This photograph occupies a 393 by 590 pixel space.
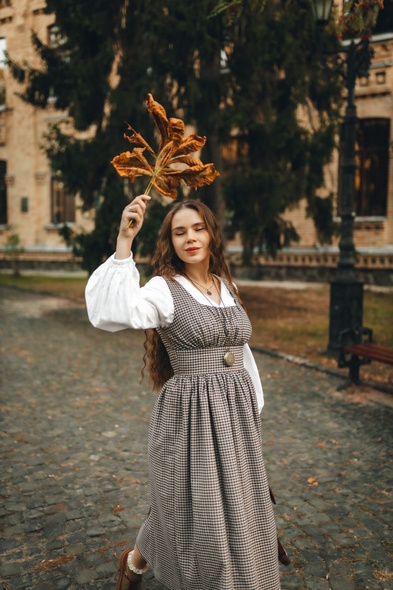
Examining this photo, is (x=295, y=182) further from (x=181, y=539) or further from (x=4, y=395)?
(x=181, y=539)

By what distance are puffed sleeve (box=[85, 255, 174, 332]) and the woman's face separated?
32 centimetres

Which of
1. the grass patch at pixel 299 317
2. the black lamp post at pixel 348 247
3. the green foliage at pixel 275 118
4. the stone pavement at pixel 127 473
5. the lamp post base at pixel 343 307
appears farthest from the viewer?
the green foliage at pixel 275 118

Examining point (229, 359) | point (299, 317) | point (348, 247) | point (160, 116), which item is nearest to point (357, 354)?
point (348, 247)

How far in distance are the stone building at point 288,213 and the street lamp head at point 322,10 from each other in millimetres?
3608

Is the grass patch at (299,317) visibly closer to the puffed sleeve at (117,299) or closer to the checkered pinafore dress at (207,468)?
the checkered pinafore dress at (207,468)

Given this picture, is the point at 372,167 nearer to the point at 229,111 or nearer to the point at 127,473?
the point at 229,111

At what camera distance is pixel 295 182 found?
407 inches

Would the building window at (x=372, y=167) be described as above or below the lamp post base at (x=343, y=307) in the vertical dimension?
above

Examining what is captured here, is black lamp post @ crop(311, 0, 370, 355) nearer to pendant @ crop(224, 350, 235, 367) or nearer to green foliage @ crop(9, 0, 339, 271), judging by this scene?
green foliage @ crop(9, 0, 339, 271)

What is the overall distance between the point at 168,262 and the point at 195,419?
0.73 m

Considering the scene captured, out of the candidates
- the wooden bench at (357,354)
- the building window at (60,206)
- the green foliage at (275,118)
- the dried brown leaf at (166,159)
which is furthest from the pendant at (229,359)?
the building window at (60,206)

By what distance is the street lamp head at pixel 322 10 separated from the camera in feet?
23.4

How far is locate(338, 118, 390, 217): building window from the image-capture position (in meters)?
15.6

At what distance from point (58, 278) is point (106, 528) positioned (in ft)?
55.1
